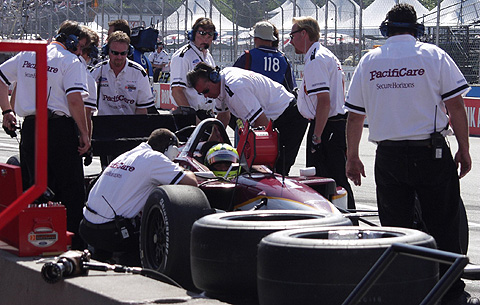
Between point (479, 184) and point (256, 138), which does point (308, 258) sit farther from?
point (479, 184)

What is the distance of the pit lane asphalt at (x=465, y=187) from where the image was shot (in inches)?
285

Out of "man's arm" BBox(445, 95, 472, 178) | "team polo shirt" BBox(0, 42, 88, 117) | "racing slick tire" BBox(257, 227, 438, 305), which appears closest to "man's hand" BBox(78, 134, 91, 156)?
"team polo shirt" BBox(0, 42, 88, 117)

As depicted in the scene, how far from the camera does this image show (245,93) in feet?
24.3

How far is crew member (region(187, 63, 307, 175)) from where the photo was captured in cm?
728

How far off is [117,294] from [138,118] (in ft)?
13.6

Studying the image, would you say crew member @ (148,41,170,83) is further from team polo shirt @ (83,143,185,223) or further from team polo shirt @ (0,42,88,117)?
team polo shirt @ (83,143,185,223)

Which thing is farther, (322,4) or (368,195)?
(322,4)

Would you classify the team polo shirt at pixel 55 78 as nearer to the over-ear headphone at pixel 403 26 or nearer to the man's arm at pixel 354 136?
the man's arm at pixel 354 136

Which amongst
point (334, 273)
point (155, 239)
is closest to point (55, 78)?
point (155, 239)

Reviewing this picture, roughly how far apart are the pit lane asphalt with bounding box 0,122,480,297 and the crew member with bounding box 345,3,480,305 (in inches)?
32.0

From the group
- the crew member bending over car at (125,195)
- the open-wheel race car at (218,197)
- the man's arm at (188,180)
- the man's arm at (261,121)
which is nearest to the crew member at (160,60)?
the man's arm at (261,121)

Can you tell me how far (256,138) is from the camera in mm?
6188

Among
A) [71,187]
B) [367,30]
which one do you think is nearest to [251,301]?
[71,187]

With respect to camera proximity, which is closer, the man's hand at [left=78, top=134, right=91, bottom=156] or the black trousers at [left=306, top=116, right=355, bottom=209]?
the man's hand at [left=78, top=134, right=91, bottom=156]
